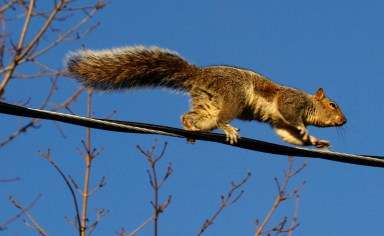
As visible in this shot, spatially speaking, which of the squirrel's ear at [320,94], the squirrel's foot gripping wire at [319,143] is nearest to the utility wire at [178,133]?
the squirrel's foot gripping wire at [319,143]

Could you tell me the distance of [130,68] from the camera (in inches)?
244

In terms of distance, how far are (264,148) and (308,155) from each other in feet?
1.09

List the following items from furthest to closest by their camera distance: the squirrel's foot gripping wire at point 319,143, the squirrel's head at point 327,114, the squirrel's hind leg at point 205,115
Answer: the squirrel's head at point 327,114, the squirrel's foot gripping wire at point 319,143, the squirrel's hind leg at point 205,115

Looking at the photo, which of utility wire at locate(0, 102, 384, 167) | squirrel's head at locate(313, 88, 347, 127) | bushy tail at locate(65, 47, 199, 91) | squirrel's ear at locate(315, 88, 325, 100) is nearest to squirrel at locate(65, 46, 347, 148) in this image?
bushy tail at locate(65, 47, 199, 91)

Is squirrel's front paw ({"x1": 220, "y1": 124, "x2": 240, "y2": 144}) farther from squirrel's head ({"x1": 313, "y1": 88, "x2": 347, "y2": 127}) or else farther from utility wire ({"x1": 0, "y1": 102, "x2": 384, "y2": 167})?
squirrel's head ({"x1": 313, "y1": 88, "x2": 347, "y2": 127})

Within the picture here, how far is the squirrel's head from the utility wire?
2.88 meters

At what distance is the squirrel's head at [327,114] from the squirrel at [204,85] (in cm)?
30

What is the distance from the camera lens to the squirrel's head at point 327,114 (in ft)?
24.7

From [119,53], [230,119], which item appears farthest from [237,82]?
[119,53]

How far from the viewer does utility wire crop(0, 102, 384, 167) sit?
3.82 meters

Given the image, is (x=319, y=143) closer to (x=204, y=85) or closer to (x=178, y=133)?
(x=204, y=85)

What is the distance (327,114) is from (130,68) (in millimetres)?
2335

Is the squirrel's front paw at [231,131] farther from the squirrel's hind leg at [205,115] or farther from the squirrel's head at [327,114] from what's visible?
the squirrel's head at [327,114]

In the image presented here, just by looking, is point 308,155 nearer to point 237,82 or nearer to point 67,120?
point 67,120
